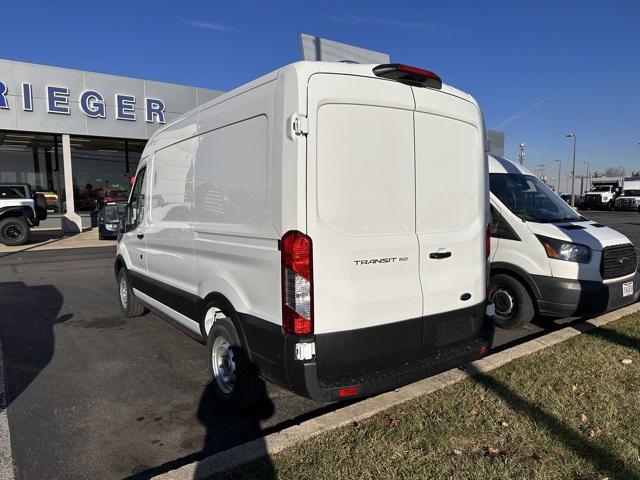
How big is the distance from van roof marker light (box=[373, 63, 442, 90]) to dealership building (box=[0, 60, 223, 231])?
1829cm

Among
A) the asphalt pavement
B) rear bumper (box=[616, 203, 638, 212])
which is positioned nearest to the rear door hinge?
the asphalt pavement

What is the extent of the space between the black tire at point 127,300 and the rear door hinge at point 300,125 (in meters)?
4.28

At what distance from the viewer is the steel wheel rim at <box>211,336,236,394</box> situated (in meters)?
3.65

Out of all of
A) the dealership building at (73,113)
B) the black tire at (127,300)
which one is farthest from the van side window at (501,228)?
the dealership building at (73,113)

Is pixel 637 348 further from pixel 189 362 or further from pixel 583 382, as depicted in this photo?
pixel 189 362

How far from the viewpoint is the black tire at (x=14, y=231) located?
1504 cm

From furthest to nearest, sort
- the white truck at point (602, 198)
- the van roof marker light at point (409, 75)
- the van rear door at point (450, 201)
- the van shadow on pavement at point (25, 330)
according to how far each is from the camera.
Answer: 1. the white truck at point (602, 198)
2. the van shadow on pavement at point (25, 330)
3. the van rear door at point (450, 201)
4. the van roof marker light at point (409, 75)

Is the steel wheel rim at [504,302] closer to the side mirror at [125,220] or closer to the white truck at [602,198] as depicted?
the side mirror at [125,220]

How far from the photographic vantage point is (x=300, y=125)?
2.72m

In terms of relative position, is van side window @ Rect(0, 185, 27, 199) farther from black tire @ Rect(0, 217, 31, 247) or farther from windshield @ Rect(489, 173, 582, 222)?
windshield @ Rect(489, 173, 582, 222)

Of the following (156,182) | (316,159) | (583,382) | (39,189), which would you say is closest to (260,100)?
(316,159)

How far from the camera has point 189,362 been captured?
4.76 meters

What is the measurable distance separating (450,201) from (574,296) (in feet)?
8.30

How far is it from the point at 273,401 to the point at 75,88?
59.7 ft
